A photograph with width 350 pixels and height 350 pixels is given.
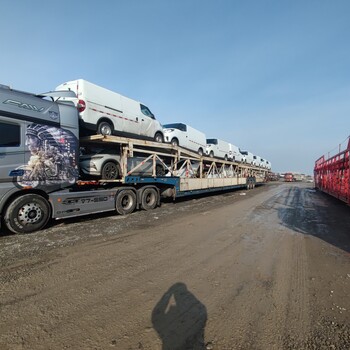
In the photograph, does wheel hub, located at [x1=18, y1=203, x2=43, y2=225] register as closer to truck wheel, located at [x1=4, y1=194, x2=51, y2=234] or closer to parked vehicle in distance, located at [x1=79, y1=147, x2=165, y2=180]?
truck wheel, located at [x1=4, y1=194, x2=51, y2=234]

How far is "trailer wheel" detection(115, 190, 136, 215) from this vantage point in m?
8.74

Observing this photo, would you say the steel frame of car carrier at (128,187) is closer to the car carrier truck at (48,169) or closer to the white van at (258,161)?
the car carrier truck at (48,169)

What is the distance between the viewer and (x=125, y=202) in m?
9.20

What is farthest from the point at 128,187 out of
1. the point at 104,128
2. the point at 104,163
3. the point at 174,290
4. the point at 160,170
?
the point at 174,290

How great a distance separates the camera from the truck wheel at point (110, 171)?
838 cm

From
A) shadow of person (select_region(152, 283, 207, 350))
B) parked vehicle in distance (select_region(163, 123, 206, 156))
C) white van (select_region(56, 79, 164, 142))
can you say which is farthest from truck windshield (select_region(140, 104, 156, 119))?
shadow of person (select_region(152, 283, 207, 350))

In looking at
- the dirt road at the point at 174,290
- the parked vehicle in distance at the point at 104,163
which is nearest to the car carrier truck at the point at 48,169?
the parked vehicle in distance at the point at 104,163

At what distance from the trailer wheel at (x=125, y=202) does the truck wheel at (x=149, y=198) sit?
549 millimetres

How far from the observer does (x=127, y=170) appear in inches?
358

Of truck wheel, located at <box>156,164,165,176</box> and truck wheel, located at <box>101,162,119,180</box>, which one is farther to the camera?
truck wheel, located at <box>156,164,165,176</box>

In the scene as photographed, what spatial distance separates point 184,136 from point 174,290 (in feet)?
40.1

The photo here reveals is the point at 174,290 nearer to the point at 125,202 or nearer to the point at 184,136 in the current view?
the point at 125,202

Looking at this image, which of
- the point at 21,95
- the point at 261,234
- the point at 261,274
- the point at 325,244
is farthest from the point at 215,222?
the point at 21,95

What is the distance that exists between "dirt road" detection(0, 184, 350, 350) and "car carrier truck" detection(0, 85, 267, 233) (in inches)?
30.4
